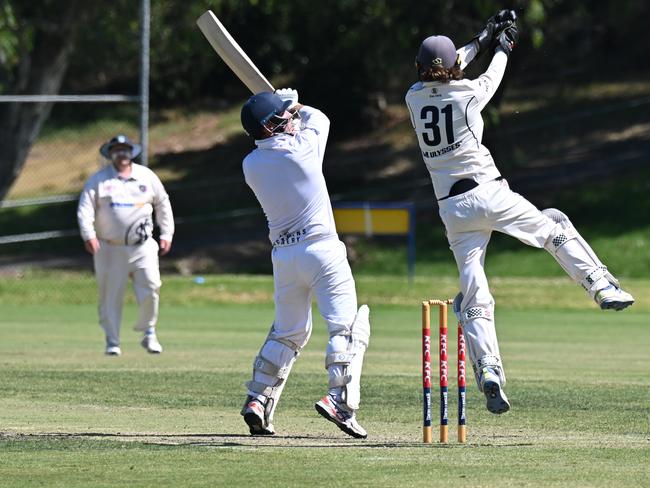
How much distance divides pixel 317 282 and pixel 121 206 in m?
6.15

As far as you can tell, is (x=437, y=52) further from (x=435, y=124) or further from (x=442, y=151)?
(x=442, y=151)

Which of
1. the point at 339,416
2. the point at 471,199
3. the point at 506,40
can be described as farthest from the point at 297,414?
the point at 506,40

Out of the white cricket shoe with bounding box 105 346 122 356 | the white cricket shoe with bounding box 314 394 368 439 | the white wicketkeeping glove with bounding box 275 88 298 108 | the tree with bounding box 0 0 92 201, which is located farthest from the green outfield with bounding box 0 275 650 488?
the tree with bounding box 0 0 92 201

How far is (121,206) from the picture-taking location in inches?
571

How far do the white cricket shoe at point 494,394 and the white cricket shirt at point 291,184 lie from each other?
129 centimetres

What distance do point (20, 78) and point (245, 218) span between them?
705 cm

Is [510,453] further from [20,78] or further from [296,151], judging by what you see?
[20,78]

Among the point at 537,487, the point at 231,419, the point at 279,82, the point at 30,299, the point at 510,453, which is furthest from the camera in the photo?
the point at 279,82

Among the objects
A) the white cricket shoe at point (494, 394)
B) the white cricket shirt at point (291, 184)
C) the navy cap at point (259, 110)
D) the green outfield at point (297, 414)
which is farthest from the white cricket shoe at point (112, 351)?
the white cricket shoe at point (494, 394)

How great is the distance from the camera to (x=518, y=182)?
109 feet

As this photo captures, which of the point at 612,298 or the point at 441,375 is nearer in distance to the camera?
the point at 441,375

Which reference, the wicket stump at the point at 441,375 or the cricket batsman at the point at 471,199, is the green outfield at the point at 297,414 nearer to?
the wicket stump at the point at 441,375

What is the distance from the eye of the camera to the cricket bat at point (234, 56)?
9.66 metres

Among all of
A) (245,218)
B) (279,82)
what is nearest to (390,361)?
(245,218)
